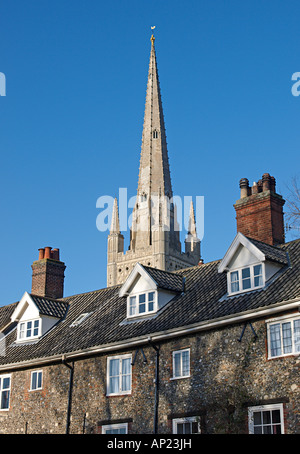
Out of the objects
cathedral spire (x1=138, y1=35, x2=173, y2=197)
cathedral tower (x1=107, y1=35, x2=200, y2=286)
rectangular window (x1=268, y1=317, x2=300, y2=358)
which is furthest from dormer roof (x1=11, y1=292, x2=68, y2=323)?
cathedral spire (x1=138, y1=35, x2=173, y2=197)

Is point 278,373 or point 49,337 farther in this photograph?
point 49,337

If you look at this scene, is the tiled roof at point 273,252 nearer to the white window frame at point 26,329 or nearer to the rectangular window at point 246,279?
the rectangular window at point 246,279

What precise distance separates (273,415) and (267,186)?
32.9ft

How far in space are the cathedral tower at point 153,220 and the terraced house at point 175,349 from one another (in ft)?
224

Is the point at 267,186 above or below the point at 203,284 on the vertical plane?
above

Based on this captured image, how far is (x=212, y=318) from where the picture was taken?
2255 centimetres

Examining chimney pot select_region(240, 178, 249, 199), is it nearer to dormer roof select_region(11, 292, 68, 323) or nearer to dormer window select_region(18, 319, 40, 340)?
dormer roof select_region(11, 292, 68, 323)

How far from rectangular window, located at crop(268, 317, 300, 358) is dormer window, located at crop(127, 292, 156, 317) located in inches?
238

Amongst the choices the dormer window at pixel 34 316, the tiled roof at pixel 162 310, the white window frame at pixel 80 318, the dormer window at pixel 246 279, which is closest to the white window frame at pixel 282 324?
the tiled roof at pixel 162 310

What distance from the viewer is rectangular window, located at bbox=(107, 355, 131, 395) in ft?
81.4
